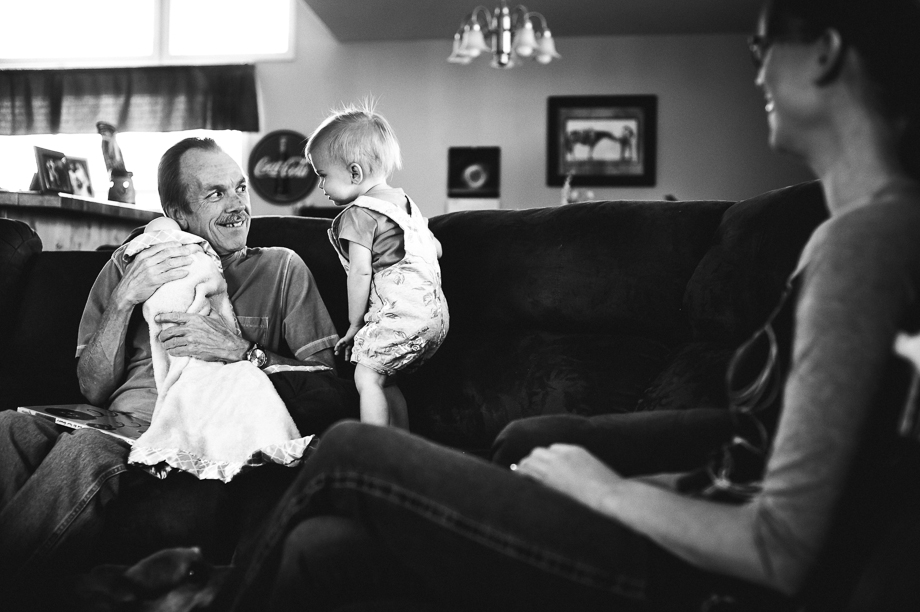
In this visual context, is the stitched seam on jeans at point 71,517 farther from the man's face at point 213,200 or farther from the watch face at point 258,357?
the man's face at point 213,200

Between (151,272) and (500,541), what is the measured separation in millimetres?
1264

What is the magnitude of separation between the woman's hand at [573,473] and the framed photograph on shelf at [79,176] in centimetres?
364

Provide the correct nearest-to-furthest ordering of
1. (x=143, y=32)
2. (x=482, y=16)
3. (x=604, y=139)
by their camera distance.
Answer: (x=482, y=16) → (x=604, y=139) → (x=143, y=32)

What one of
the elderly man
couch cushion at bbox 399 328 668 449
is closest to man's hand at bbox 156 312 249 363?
the elderly man

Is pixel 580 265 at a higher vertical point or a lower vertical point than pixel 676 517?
higher

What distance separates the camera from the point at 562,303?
201cm

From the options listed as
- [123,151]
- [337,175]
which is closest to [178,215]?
[337,175]

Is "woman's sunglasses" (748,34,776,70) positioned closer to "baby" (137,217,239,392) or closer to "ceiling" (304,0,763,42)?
"baby" (137,217,239,392)

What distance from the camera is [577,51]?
6500 millimetres

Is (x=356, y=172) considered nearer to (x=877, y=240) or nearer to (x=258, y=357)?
(x=258, y=357)

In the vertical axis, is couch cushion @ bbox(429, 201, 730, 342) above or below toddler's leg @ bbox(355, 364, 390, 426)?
above

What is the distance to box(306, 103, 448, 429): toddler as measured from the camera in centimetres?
190

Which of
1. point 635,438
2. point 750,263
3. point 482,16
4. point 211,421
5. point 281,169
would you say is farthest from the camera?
point 281,169

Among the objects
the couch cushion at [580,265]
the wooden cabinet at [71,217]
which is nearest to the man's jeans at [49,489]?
the couch cushion at [580,265]
